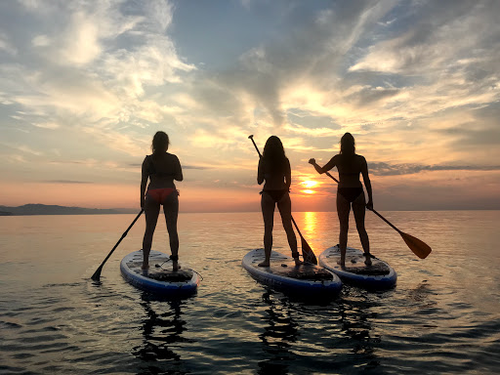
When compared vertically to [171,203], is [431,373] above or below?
below

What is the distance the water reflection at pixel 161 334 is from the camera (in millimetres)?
4167

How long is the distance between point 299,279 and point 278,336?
86.4 inches

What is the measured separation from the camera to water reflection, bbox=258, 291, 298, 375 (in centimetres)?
399

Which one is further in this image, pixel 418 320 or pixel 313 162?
pixel 313 162

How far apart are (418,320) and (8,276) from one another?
12145 mm

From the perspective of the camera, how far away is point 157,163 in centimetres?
797

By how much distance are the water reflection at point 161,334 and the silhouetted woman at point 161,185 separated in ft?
4.08

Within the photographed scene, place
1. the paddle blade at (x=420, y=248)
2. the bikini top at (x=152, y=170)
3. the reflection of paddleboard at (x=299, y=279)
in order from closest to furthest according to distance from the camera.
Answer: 1. the reflection of paddleboard at (x=299, y=279)
2. the bikini top at (x=152, y=170)
3. the paddle blade at (x=420, y=248)

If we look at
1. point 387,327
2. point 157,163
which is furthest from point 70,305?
point 387,327

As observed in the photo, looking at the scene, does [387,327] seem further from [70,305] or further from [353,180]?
[70,305]

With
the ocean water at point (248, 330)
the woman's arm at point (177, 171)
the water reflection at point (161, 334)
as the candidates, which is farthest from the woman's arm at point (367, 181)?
the water reflection at point (161, 334)

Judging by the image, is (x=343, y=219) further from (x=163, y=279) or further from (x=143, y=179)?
(x=143, y=179)

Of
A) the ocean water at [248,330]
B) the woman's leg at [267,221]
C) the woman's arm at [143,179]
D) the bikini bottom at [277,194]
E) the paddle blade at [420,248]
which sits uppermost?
the woman's arm at [143,179]

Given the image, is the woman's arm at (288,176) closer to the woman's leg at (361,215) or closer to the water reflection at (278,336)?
the woman's leg at (361,215)
